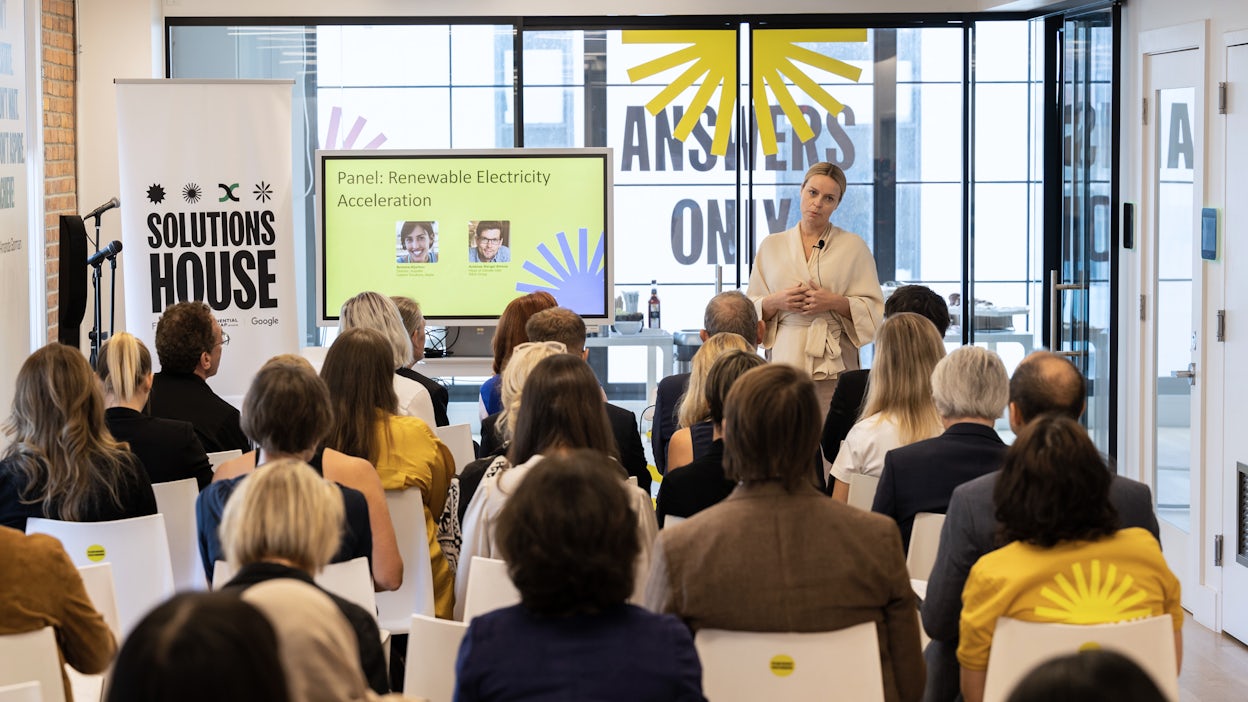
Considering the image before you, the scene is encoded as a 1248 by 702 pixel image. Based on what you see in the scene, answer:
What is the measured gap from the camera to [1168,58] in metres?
5.61

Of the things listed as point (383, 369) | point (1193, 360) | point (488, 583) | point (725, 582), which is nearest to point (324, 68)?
point (383, 369)

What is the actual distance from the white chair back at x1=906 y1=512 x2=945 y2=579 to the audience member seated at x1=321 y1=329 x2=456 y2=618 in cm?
130

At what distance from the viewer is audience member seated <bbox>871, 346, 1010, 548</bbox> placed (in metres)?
3.13

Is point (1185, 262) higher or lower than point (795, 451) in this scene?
higher

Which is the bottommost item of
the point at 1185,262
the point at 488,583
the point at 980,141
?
the point at 488,583

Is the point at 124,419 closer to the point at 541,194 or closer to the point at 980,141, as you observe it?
the point at 541,194

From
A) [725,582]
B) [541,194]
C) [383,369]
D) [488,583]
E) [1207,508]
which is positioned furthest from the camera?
[541,194]

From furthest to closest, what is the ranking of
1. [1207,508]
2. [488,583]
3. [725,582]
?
1. [1207,508]
2. [488,583]
3. [725,582]

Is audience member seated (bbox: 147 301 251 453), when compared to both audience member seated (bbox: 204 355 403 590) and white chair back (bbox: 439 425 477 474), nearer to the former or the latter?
white chair back (bbox: 439 425 477 474)

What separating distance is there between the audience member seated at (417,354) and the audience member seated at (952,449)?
1959 mm

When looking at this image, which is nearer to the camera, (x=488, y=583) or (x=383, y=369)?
(x=488, y=583)

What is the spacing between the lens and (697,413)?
3861 mm

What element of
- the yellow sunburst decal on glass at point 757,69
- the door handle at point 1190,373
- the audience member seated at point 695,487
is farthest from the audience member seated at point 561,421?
the yellow sunburst decal on glass at point 757,69

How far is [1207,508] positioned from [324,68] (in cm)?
498
